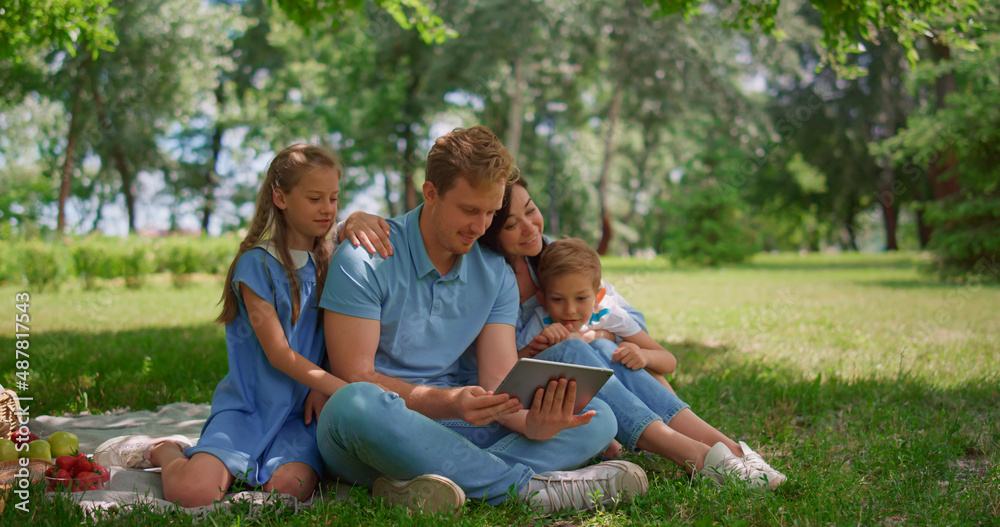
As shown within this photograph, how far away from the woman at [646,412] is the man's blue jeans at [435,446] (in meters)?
0.15

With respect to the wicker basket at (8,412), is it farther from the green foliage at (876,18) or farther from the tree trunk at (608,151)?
the tree trunk at (608,151)

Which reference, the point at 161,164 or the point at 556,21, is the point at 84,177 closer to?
the point at 161,164

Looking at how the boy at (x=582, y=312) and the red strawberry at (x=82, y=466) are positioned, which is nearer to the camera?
the red strawberry at (x=82, y=466)

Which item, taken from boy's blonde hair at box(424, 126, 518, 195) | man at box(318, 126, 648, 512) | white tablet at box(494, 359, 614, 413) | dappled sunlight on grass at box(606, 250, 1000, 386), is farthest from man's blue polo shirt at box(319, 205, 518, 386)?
dappled sunlight on grass at box(606, 250, 1000, 386)

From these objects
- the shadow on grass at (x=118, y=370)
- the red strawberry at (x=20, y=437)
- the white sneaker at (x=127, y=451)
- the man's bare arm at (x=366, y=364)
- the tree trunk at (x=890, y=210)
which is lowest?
the shadow on grass at (x=118, y=370)

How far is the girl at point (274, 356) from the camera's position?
2.64 meters

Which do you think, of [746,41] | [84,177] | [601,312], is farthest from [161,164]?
[601,312]

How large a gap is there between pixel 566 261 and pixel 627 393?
0.63 meters

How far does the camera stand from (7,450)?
271 centimetres

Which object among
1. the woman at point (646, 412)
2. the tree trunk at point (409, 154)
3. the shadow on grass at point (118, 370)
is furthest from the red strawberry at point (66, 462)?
the tree trunk at point (409, 154)

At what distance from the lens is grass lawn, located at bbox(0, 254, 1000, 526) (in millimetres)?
2461

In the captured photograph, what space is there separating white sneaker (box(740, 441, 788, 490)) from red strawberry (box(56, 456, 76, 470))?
264 cm

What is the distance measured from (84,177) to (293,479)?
31.1 meters

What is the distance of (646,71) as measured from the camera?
61.0 ft
